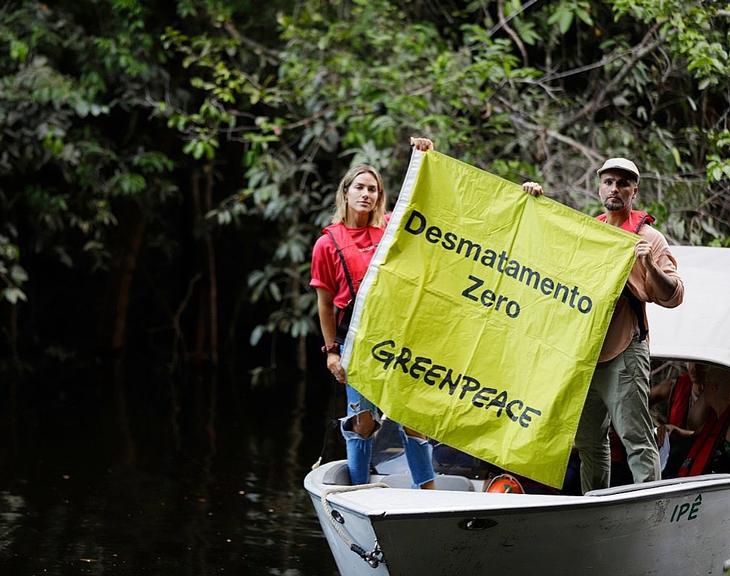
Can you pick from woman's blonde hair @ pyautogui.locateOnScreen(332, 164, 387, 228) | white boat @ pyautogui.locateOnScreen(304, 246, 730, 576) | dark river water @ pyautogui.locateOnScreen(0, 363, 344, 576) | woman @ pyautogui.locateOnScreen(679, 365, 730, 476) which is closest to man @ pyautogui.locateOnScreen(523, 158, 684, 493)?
white boat @ pyautogui.locateOnScreen(304, 246, 730, 576)

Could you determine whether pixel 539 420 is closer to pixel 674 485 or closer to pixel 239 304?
pixel 674 485

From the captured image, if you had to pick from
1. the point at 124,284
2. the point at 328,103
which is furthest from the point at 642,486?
the point at 124,284

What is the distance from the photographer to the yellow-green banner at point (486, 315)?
5.19m

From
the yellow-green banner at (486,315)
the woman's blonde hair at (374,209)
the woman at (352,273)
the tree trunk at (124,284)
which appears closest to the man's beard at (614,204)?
the yellow-green banner at (486,315)

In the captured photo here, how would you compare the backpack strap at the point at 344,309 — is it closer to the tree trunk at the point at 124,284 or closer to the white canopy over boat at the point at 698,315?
the white canopy over boat at the point at 698,315

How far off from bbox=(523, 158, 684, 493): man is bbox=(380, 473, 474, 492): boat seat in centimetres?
90

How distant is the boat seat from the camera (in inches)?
241

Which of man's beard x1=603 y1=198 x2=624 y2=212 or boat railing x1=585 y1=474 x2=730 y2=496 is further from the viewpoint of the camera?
man's beard x1=603 y1=198 x2=624 y2=212

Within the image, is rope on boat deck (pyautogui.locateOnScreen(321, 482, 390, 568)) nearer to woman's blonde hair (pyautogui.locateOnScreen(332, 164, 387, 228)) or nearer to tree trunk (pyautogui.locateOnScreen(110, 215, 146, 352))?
woman's blonde hair (pyautogui.locateOnScreen(332, 164, 387, 228))

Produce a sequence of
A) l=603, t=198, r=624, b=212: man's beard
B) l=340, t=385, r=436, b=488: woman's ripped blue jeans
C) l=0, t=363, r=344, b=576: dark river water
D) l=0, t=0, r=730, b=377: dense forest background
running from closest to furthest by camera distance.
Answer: l=603, t=198, r=624, b=212: man's beard → l=340, t=385, r=436, b=488: woman's ripped blue jeans → l=0, t=363, r=344, b=576: dark river water → l=0, t=0, r=730, b=377: dense forest background

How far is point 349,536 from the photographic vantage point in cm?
511

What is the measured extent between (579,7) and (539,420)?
18.8ft

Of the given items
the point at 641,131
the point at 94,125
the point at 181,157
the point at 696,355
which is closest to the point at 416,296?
the point at 696,355

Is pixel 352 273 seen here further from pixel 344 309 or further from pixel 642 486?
pixel 642 486
